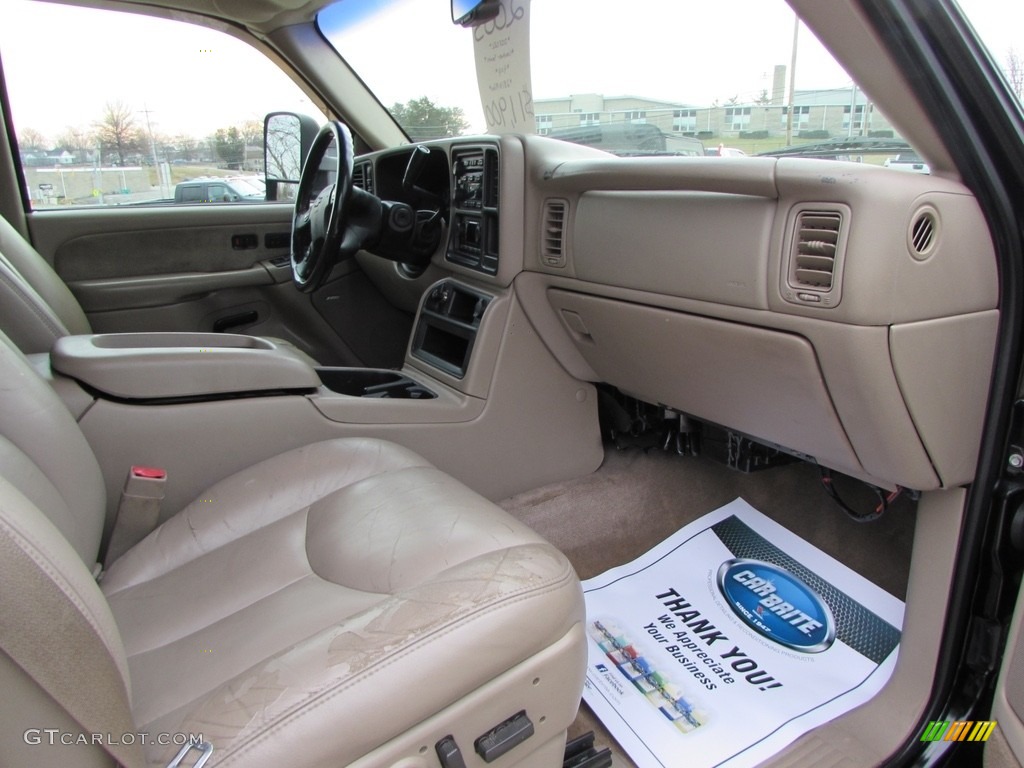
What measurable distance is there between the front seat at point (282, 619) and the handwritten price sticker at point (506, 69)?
3.32 feet

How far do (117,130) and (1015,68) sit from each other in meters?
2.30

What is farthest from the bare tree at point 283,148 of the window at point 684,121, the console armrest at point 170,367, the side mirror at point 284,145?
the window at point 684,121

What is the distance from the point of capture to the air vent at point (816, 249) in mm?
941

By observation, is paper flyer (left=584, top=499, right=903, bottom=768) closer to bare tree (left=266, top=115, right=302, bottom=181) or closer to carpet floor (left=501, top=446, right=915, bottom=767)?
carpet floor (left=501, top=446, right=915, bottom=767)

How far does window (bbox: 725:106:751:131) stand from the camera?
4.53ft

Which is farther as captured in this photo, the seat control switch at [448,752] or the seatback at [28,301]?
the seatback at [28,301]

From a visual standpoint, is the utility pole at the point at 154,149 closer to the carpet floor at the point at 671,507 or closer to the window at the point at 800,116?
the carpet floor at the point at 671,507

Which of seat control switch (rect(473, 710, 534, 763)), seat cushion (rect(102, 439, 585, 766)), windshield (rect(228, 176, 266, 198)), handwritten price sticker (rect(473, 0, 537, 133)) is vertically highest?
handwritten price sticker (rect(473, 0, 537, 133))

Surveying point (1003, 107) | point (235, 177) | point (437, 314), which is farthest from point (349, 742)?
point (235, 177)

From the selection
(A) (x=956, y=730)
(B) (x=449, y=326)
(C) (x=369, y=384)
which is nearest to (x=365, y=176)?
(B) (x=449, y=326)

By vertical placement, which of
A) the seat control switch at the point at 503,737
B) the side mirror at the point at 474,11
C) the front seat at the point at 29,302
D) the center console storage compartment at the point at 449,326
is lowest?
the seat control switch at the point at 503,737

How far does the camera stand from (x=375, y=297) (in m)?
2.55

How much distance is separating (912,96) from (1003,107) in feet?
0.35

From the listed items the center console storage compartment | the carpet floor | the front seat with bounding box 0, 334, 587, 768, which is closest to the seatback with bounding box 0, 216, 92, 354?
the front seat with bounding box 0, 334, 587, 768
